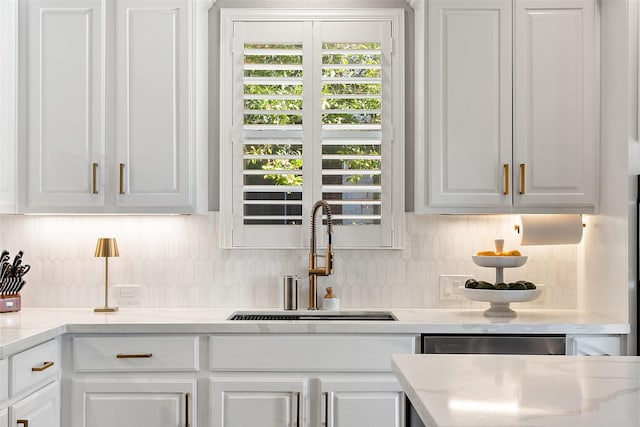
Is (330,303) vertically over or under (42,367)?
over

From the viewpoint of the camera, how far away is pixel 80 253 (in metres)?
3.35

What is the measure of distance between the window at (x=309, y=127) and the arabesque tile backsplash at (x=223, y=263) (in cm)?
12

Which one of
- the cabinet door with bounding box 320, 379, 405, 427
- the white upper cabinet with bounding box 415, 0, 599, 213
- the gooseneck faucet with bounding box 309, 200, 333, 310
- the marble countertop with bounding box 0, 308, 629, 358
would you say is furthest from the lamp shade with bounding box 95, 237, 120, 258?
the white upper cabinet with bounding box 415, 0, 599, 213

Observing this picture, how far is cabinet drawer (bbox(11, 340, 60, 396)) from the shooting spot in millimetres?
2312

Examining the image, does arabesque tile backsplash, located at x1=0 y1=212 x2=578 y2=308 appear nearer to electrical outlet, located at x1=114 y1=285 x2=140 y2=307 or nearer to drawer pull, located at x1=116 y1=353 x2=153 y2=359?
electrical outlet, located at x1=114 y1=285 x2=140 y2=307

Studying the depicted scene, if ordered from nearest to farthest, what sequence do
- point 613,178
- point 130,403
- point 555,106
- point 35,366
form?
1. point 35,366
2. point 130,403
3. point 613,178
4. point 555,106

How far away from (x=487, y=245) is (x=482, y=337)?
70 centimetres

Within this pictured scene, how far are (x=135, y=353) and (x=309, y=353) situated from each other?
28.0 inches

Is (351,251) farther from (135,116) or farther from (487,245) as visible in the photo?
(135,116)

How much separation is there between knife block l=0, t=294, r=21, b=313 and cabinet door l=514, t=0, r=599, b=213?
2336mm

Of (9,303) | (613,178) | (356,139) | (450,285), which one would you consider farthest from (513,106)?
(9,303)

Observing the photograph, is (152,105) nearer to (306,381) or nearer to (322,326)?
(322,326)

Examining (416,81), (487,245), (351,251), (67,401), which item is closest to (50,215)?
(67,401)

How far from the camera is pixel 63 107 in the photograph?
119 inches
